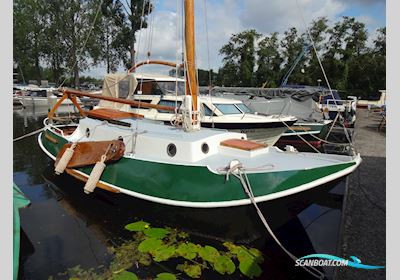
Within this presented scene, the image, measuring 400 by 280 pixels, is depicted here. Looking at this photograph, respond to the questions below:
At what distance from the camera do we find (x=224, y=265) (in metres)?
4.56

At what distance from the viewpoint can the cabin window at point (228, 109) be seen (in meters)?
11.4

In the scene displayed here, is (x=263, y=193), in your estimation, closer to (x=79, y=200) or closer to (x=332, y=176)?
(x=332, y=176)

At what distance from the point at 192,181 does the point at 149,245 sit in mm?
1324

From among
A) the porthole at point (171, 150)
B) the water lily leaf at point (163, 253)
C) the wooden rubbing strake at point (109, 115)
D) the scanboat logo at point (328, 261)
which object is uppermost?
the wooden rubbing strake at point (109, 115)

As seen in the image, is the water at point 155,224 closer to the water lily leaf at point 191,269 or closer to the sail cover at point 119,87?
the water lily leaf at point 191,269

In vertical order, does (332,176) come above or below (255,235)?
above

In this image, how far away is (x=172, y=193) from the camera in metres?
5.29

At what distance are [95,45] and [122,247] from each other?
39828 millimetres

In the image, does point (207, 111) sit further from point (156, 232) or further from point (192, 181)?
point (156, 232)

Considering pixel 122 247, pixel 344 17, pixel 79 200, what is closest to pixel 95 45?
pixel 344 17

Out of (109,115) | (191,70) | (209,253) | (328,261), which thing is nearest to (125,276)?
(209,253)

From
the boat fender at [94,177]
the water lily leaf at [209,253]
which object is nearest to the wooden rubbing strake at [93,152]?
the boat fender at [94,177]

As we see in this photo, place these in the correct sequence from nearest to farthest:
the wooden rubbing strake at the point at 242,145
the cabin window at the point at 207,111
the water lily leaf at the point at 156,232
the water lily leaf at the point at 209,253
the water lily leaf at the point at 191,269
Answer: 1. the water lily leaf at the point at 191,269
2. the water lily leaf at the point at 209,253
3. the water lily leaf at the point at 156,232
4. the wooden rubbing strake at the point at 242,145
5. the cabin window at the point at 207,111

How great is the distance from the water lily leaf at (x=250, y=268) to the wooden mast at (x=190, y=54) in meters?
3.18
